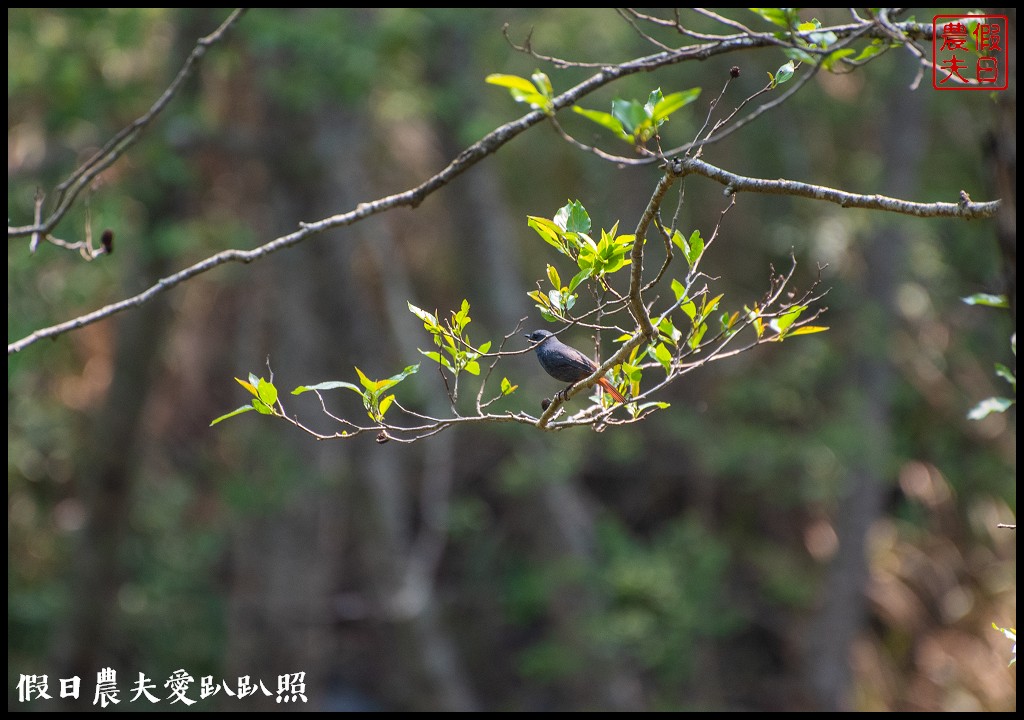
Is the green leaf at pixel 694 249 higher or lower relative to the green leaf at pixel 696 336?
higher

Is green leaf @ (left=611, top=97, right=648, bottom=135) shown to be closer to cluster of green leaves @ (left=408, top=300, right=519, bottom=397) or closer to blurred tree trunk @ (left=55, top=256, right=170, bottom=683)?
cluster of green leaves @ (left=408, top=300, right=519, bottom=397)

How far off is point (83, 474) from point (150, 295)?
198 inches

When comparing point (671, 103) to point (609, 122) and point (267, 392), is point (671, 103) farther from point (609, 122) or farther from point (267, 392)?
point (267, 392)

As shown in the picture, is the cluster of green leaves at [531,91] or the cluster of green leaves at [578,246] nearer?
the cluster of green leaves at [531,91]

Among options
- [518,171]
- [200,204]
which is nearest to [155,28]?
[200,204]

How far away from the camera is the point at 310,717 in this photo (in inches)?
288

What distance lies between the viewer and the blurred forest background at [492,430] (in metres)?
6.56

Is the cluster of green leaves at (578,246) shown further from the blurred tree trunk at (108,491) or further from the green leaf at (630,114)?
the blurred tree trunk at (108,491)

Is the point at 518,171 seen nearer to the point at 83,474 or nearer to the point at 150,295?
the point at 83,474

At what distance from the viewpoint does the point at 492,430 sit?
8109 mm

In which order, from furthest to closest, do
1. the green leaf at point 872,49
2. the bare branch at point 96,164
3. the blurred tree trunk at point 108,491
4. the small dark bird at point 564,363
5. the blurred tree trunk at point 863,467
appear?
the blurred tree trunk at point 863,467, the blurred tree trunk at point 108,491, the small dark bird at point 564,363, the bare branch at point 96,164, the green leaf at point 872,49

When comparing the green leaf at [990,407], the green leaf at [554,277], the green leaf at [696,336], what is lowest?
the green leaf at [990,407]

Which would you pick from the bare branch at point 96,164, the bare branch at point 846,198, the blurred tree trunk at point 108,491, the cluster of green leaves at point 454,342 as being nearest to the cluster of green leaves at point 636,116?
the bare branch at point 846,198

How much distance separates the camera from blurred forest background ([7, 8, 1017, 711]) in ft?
21.5
